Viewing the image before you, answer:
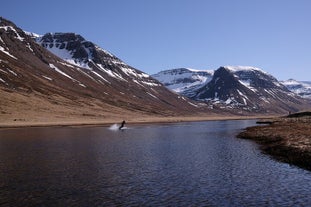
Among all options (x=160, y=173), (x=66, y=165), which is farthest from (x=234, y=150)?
(x=66, y=165)

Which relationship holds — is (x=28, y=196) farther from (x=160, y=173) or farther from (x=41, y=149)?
(x=41, y=149)

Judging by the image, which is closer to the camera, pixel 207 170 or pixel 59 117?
pixel 207 170

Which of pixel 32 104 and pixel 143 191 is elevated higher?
pixel 32 104

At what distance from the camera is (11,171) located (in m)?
37.6

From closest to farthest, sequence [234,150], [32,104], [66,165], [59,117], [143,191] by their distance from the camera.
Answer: [143,191], [66,165], [234,150], [59,117], [32,104]

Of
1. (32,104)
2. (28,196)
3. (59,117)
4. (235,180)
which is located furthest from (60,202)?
(32,104)

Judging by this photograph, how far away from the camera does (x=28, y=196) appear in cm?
2761

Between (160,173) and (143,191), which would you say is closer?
(143,191)

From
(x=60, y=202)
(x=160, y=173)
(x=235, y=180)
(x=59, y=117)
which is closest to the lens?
(x=60, y=202)

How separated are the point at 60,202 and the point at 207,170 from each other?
17405 millimetres

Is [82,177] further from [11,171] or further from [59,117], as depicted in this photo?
[59,117]

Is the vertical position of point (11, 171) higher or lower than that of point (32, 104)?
lower

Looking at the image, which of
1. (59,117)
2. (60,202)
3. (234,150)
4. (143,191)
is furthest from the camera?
(59,117)

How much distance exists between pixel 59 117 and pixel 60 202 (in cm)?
14263
